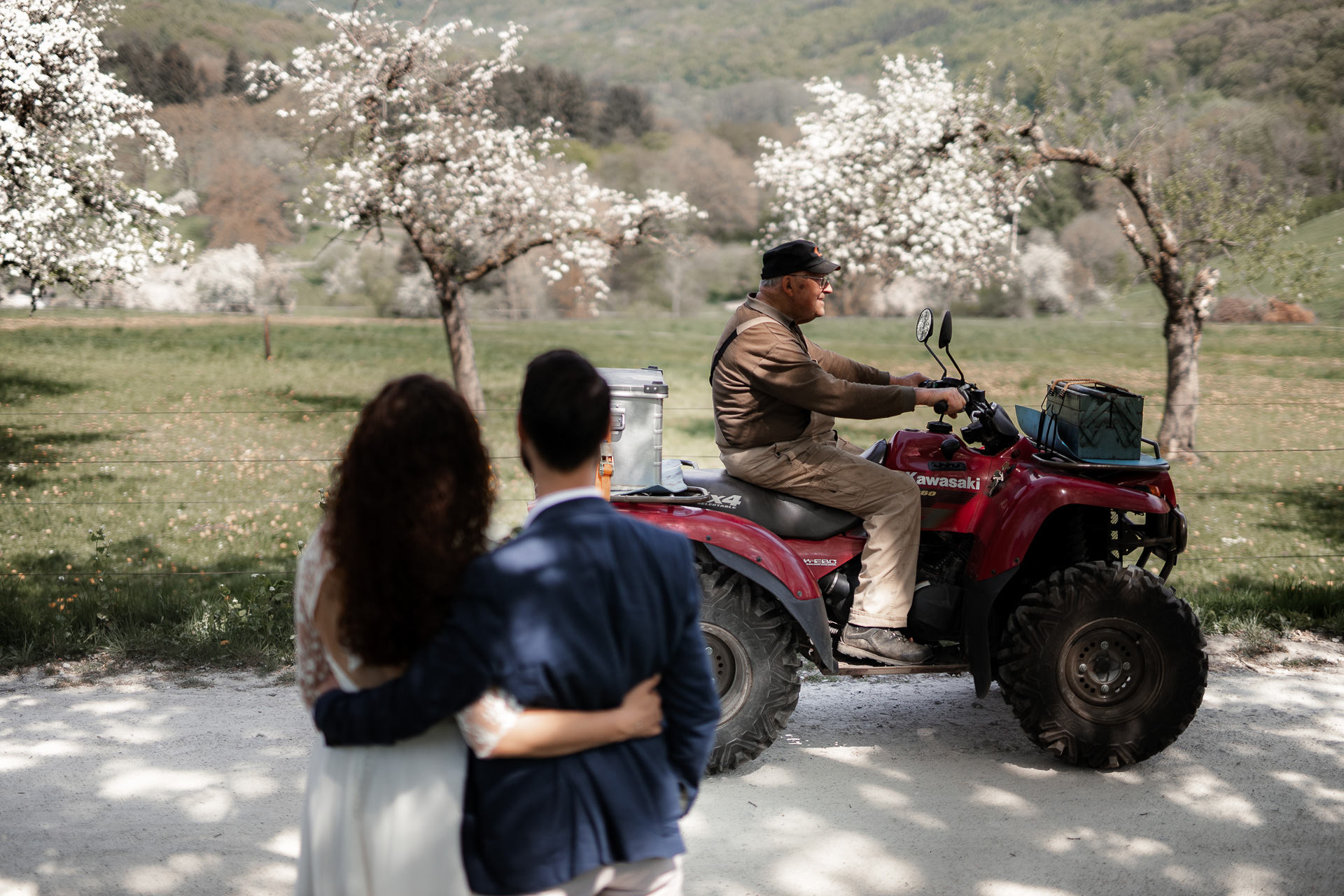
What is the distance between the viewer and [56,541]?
9.03m

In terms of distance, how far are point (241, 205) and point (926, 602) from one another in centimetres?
3760

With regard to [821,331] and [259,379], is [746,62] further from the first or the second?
[259,379]

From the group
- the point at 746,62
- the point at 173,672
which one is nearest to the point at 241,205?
the point at 173,672

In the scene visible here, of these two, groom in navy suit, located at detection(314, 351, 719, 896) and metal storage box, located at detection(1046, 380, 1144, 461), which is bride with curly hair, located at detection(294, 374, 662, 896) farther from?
metal storage box, located at detection(1046, 380, 1144, 461)

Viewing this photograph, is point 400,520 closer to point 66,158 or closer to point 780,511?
point 780,511

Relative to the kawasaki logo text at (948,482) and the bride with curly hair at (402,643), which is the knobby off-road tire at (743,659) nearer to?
the kawasaki logo text at (948,482)

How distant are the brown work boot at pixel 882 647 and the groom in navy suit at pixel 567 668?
272cm

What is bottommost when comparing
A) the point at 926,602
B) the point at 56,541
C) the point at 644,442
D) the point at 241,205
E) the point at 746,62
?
the point at 56,541

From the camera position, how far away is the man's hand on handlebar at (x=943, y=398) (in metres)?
4.30

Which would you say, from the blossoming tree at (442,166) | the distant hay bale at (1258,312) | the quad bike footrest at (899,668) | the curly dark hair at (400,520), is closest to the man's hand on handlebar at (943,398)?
the quad bike footrest at (899,668)

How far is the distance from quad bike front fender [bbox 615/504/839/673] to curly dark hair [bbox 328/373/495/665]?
2.56 m

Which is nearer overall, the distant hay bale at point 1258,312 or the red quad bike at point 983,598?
the red quad bike at point 983,598

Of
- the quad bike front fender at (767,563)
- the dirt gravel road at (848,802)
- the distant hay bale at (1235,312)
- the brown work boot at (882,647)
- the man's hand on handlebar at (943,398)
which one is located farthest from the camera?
the distant hay bale at (1235,312)

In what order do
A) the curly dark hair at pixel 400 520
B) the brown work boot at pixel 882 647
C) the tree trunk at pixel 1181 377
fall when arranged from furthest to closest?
the tree trunk at pixel 1181 377, the brown work boot at pixel 882 647, the curly dark hair at pixel 400 520
